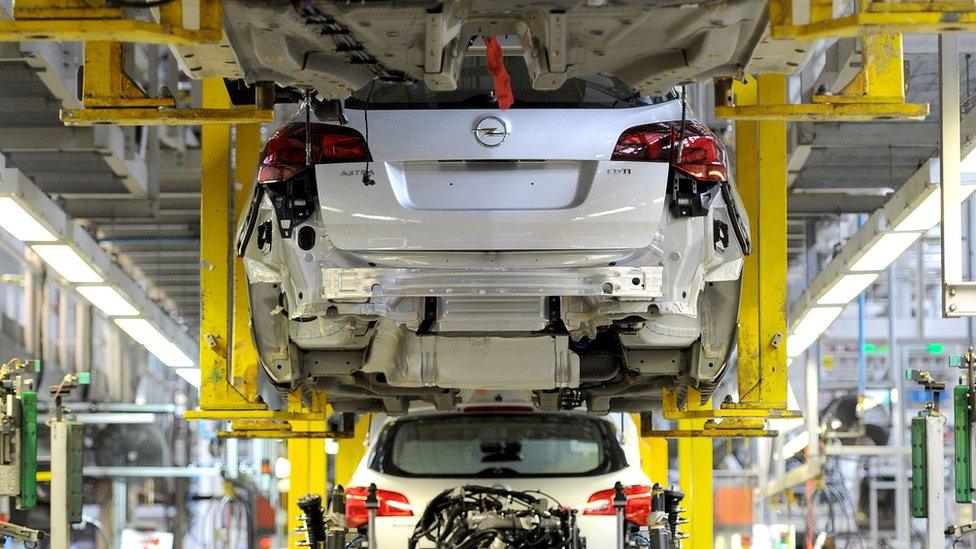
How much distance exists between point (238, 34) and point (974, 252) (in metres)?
9.24

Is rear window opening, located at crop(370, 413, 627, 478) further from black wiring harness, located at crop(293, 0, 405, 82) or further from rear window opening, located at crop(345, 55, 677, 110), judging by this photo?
black wiring harness, located at crop(293, 0, 405, 82)

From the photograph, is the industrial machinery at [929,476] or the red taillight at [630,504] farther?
the industrial machinery at [929,476]

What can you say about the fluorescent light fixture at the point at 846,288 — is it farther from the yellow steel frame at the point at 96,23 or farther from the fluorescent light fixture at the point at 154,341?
the yellow steel frame at the point at 96,23

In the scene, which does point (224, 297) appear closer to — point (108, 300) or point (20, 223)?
point (20, 223)

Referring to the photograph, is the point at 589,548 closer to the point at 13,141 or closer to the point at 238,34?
the point at 238,34

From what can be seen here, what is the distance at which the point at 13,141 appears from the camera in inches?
384

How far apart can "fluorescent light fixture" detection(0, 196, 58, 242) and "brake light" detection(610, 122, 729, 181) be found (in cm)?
340

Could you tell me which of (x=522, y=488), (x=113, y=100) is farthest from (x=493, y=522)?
(x=113, y=100)

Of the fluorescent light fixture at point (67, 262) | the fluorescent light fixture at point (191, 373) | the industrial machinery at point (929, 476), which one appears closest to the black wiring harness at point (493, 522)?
the industrial machinery at point (929, 476)

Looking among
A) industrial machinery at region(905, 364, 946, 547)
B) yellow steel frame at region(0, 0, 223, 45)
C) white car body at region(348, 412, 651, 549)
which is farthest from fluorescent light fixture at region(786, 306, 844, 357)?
yellow steel frame at region(0, 0, 223, 45)

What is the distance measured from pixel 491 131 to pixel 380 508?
2.24 meters

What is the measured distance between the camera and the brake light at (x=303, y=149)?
560 centimetres

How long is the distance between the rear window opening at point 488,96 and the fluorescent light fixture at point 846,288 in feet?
12.6

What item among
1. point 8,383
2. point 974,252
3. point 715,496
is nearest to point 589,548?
point 8,383
